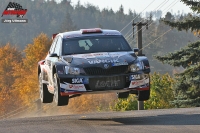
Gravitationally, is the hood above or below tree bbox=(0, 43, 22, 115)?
above

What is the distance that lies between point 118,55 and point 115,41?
1423 millimetres

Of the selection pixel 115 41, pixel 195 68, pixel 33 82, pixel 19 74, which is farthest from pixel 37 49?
pixel 115 41

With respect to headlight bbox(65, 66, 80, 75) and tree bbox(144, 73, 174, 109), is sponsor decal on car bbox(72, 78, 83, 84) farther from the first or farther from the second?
tree bbox(144, 73, 174, 109)

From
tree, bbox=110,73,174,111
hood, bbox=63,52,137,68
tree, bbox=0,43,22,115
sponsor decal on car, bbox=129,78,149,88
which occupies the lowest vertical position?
tree, bbox=0,43,22,115

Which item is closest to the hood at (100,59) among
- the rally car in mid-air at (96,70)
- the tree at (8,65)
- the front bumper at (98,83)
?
the rally car in mid-air at (96,70)

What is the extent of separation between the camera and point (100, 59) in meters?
14.1

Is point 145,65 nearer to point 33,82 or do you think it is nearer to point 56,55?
point 56,55

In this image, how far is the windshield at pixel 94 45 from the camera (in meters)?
15.3

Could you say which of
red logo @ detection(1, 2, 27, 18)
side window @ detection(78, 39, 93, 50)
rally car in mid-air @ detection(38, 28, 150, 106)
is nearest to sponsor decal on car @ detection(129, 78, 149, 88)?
rally car in mid-air @ detection(38, 28, 150, 106)

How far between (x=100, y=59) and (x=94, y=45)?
4.55 ft

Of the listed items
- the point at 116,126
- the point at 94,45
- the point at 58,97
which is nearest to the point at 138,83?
the point at 116,126

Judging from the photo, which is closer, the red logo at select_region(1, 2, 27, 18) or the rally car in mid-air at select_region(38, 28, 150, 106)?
the rally car in mid-air at select_region(38, 28, 150, 106)

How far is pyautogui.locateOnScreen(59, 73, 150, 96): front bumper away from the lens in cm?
1395

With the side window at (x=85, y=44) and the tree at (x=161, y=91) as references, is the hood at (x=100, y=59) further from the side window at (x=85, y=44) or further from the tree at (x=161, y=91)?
the tree at (x=161, y=91)
